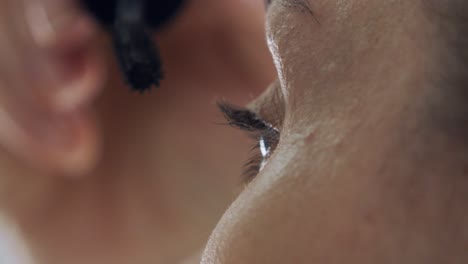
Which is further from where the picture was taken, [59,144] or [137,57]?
[59,144]

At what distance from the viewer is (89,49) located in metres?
0.55

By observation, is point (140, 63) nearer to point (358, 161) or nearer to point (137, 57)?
point (137, 57)

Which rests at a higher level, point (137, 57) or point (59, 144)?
point (137, 57)

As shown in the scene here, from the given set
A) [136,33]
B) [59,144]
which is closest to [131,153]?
[59,144]

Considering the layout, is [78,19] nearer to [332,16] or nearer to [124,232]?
[124,232]

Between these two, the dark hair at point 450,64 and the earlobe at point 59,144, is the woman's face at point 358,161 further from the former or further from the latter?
the earlobe at point 59,144

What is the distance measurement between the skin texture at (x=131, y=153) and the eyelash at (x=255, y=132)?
0.28 m

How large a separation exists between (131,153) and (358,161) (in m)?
0.43

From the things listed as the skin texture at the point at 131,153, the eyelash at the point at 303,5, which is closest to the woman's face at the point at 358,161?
the eyelash at the point at 303,5

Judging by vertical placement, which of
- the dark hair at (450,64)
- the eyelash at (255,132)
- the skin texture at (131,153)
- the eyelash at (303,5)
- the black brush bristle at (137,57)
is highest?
the eyelash at (303,5)

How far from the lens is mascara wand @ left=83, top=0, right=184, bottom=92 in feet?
0.86

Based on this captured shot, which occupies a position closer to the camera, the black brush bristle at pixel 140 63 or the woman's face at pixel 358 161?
the woman's face at pixel 358 161

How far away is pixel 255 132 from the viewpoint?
0.73 ft

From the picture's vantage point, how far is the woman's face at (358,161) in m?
0.15
